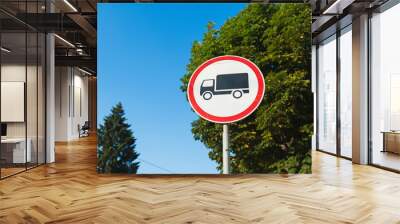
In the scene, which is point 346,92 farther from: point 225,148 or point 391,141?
point 225,148

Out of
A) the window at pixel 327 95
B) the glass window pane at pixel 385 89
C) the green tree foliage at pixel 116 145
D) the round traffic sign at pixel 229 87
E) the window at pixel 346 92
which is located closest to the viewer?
the round traffic sign at pixel 229 87

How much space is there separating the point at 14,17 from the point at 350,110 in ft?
23.9

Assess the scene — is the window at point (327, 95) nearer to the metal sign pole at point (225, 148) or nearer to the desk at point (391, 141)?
the desk at point (391, 141)

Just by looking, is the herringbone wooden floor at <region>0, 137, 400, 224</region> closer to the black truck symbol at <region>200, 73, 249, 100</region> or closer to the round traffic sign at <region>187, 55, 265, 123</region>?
the round traffic sign at <region>187, 55, 265, 123</region>

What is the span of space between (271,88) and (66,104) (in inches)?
462

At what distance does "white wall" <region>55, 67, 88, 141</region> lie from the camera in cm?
1609

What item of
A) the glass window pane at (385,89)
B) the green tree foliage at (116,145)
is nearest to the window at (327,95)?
the glass window pane at (385,89)

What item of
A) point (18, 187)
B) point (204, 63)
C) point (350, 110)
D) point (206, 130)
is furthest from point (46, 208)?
point (350, 110)

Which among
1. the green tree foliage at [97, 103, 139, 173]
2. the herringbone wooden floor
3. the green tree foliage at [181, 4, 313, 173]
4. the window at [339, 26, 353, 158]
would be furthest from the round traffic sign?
the window at [339, 26, 353, 158]

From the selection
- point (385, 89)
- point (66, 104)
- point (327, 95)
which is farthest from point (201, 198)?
point (66, 104)

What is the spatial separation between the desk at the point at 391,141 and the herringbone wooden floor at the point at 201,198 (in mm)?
504

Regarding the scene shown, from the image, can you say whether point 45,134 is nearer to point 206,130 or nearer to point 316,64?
point 206,130

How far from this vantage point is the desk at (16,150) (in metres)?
6.77

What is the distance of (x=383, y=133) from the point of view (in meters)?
7.62
